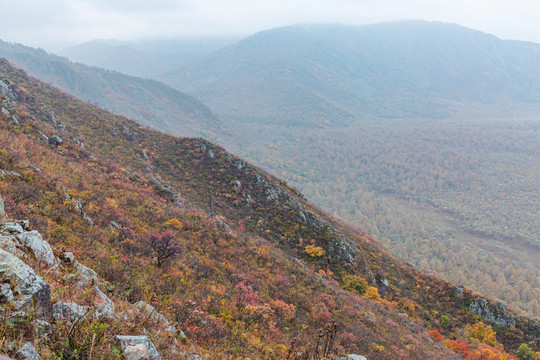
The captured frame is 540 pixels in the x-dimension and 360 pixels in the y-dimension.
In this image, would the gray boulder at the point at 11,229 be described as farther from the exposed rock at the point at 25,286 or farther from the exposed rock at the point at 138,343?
the exposed rock at the point at 138,343

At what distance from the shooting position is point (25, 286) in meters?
3.62

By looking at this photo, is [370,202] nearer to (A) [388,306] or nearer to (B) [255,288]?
(A) [388,306]

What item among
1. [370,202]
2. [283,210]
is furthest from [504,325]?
[370,202]

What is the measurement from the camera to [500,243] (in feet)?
463

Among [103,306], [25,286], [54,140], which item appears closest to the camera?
[25,286]

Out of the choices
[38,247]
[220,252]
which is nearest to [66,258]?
[38,247]

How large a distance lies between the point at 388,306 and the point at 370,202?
526 feet

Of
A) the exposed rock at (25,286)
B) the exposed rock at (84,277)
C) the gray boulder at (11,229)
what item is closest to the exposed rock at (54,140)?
the gray boulder at (11,229)

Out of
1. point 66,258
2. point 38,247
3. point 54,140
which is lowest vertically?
point 66,258

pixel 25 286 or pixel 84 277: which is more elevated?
pixel 25 286

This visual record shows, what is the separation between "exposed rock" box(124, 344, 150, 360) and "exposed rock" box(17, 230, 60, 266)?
10.7 feet

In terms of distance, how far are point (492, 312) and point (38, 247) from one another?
34.4 m

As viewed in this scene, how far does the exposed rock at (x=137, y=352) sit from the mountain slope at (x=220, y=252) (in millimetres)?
2558

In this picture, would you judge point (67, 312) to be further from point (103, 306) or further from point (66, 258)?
point (66, 258)
